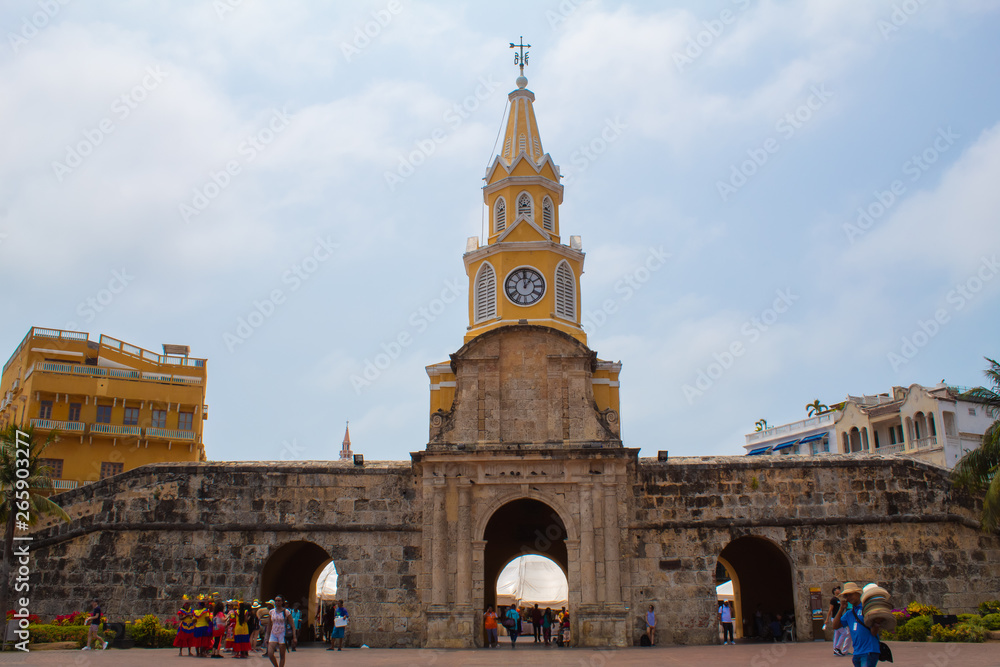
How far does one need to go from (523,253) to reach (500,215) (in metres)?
2.49

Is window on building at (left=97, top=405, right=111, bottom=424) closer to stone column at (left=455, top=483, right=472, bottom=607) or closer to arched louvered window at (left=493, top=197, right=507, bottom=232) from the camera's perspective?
arched louvered window at (left=493, top=197, right=507, bottom=232)

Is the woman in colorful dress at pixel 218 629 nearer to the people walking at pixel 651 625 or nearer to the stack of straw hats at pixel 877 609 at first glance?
the people walking at pixel 651 625

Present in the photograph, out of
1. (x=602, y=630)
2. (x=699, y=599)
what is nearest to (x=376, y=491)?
(x=602, y=630)

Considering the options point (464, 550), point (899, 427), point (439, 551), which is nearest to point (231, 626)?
point (439, 551)

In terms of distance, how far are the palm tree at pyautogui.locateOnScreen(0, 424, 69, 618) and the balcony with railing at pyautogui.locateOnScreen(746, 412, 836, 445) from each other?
146 feet

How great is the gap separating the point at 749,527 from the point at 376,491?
10.7 meters

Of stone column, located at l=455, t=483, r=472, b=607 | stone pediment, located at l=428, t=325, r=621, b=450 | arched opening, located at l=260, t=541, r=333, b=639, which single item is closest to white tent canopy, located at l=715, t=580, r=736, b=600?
stone pediment, located at l=428, t=325, r=621, b=450

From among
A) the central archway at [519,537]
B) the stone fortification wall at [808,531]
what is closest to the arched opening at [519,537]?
the central archway at [519,537]

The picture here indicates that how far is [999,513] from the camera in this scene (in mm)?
21703

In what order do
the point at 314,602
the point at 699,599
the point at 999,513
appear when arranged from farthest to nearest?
the point at 314,602 → the point at 699,599 → the point at 999,513

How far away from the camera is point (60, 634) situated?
832 inches

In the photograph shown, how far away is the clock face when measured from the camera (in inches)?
1204

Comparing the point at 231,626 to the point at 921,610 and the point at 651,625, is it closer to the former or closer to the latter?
the point at 651,625

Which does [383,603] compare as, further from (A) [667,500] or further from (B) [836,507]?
(B) [836,507]
